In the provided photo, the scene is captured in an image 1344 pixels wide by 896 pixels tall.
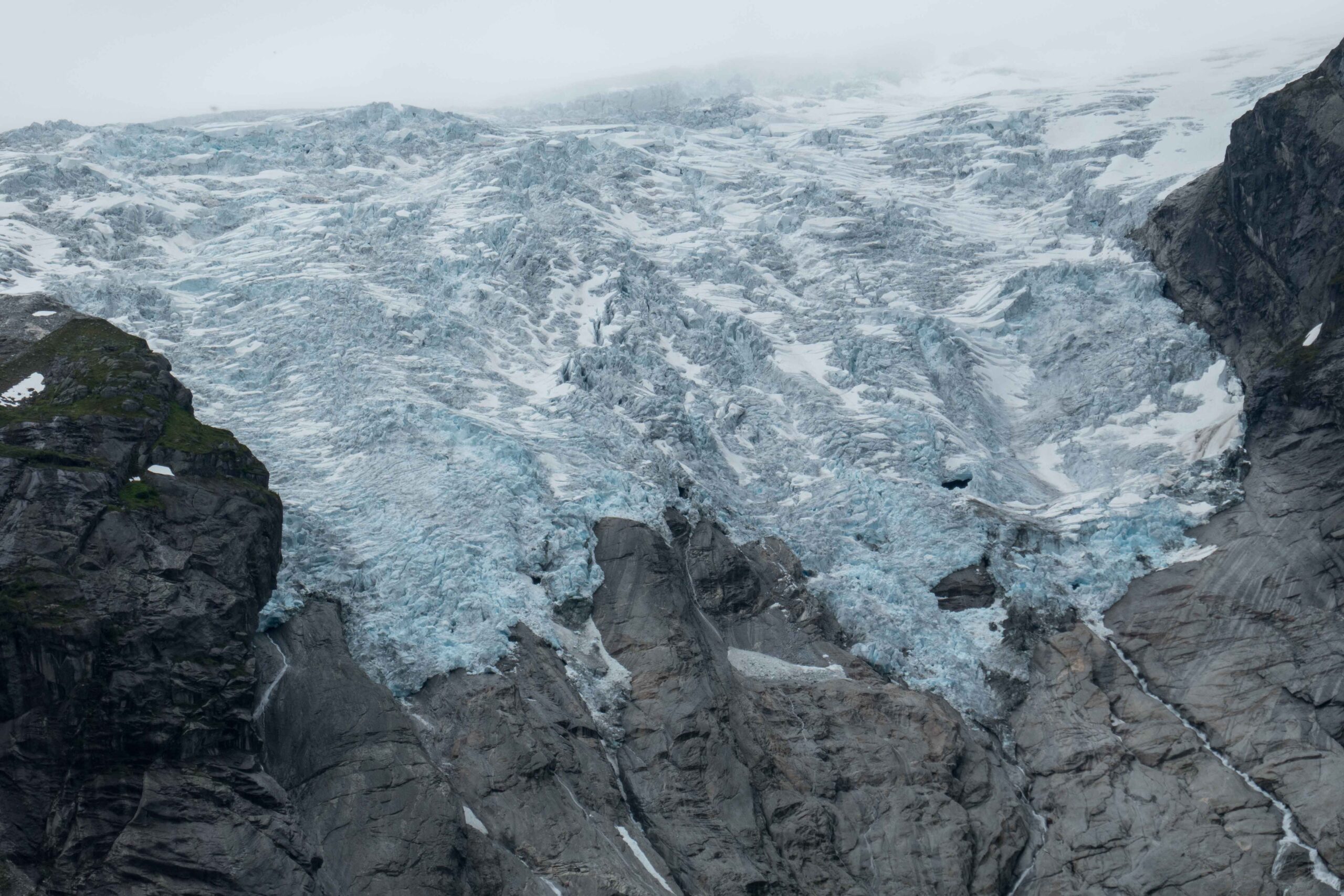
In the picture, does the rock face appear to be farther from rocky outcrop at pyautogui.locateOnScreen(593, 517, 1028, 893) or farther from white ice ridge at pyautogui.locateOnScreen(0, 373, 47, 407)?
white ice ridge at pyautogui.locateOnScreen(0, 373, 47, 407)

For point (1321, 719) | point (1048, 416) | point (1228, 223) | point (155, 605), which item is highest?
point (1228, 223)

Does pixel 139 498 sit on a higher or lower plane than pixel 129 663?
higher

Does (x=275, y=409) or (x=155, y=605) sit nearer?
(x=155, y=605)

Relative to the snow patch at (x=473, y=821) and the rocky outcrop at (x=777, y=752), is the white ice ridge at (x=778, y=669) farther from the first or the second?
the snow patch at (x=473, y=821)

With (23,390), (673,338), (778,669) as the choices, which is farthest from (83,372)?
(673,338)

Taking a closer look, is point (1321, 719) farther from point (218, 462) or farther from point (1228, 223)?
point (218, 462)

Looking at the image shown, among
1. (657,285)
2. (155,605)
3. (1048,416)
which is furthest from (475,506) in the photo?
(1048,416)

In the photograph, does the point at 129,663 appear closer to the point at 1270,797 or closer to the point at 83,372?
the point at 83,372
